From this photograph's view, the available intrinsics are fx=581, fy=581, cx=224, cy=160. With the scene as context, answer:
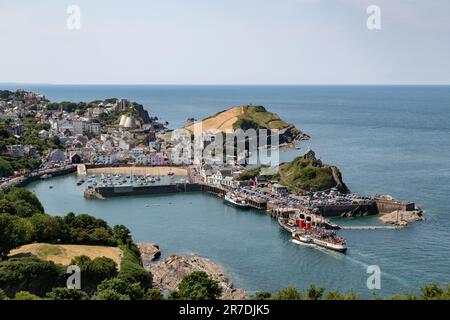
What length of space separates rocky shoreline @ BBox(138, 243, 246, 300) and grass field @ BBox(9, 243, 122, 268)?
1.18m

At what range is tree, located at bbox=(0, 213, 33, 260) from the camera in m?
15.2

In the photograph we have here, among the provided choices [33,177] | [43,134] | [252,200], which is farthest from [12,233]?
[43,134]

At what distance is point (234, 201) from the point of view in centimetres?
2731

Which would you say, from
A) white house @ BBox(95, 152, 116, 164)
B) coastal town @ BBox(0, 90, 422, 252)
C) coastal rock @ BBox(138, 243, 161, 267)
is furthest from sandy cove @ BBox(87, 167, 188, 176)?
coastal rock @ BBox(138, 243, 161, 267)

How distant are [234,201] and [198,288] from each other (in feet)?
48.5

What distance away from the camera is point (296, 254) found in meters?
19.0

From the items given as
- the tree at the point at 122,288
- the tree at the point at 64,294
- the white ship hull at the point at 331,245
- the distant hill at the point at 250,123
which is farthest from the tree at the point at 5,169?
the tree at the point at 64,294

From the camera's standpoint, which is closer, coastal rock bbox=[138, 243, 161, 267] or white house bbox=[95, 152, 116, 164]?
coastal rock bbox=[138, 243, 161, 267]

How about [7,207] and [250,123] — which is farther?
[250,123]

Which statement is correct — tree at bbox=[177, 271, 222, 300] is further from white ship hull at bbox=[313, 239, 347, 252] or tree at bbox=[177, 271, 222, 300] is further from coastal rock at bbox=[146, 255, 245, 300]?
white ship hull at bbox=[313, 239, 347, 252]

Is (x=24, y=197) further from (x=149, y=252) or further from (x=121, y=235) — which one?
(x=149, y=252)

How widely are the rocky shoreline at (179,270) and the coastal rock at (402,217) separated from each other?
8588mm

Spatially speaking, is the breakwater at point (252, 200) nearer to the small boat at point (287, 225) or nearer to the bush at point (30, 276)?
the small boat at point (287, 225)
